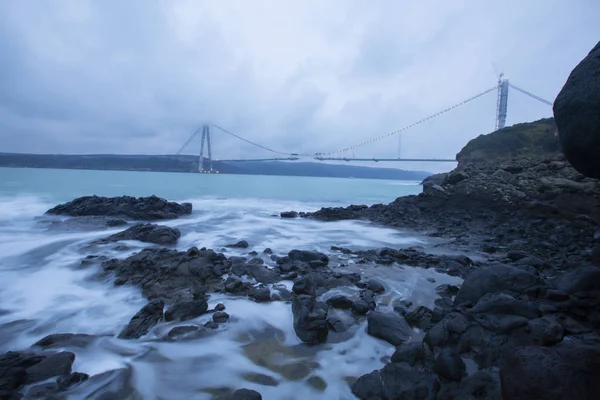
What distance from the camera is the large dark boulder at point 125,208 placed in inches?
434

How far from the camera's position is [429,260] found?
509cm

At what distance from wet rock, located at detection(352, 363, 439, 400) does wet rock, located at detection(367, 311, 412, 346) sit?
55 cm

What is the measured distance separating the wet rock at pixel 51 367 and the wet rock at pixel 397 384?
84.2 inches

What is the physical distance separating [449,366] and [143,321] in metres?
2.69

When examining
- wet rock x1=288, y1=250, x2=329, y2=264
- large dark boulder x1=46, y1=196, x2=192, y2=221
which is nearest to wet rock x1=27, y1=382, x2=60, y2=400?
wet rock x1=288, y1=250, x2=329, y2=264

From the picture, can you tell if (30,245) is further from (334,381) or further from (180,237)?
(334,381)

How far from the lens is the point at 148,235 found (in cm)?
685

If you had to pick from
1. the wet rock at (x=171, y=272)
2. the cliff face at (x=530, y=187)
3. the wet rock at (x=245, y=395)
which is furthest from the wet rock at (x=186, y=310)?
the cliff face at (x=530, y=187)

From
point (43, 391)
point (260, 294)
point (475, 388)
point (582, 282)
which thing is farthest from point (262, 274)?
point (582, 282)

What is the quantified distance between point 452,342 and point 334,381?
38.2 inches

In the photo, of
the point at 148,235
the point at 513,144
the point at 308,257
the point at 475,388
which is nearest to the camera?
the point at 475,388

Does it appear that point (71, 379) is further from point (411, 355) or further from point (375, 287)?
point (375, 287)

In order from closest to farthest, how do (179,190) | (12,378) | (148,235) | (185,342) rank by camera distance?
(12,378) → (185,342) → (148,235) → (179,190)

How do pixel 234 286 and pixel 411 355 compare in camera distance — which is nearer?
pixel 411 355
